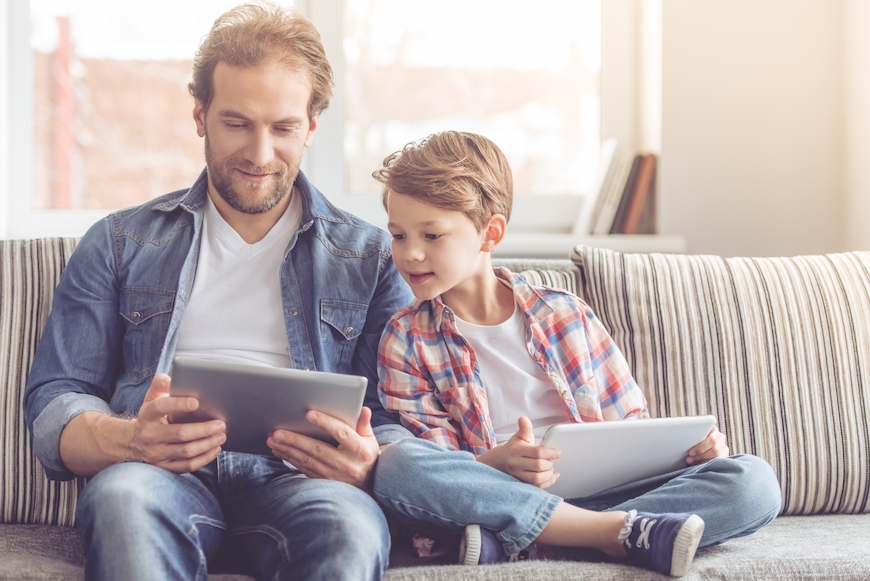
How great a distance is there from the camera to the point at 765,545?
1.36 metres

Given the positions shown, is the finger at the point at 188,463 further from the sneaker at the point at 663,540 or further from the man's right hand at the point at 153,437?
the sneaker at the point at 663,540

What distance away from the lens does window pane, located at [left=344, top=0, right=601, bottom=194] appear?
8.18 ft

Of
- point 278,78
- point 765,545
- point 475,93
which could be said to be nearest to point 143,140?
point 475,93

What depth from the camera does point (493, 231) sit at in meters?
1.57

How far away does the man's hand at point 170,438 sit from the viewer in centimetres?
117

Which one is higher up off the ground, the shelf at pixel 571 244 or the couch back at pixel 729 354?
the shelf at pixel 571 244

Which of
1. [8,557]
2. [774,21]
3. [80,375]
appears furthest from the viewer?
[774,21]

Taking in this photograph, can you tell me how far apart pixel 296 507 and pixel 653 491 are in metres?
0.56

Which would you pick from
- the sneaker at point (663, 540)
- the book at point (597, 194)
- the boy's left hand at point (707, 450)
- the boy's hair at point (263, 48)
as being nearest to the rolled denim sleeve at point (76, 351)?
the boy's hair at point (263, 48)

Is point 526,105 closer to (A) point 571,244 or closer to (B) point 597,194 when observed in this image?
(B) point 597,194

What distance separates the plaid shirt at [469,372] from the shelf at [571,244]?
28.6 inches

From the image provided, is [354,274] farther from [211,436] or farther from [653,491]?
[653,491]

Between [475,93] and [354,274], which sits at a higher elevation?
[475,93]

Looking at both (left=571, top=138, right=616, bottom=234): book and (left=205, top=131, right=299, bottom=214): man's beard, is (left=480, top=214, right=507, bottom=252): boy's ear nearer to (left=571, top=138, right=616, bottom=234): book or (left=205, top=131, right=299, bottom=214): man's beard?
(left=205, top=131, right=299, bottom=214): man's beard
